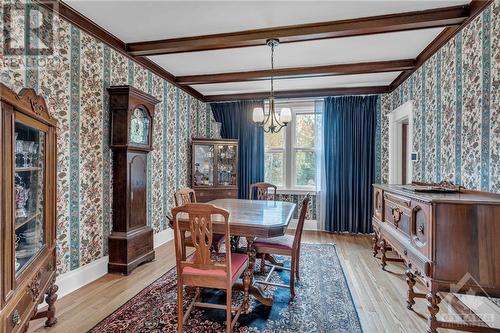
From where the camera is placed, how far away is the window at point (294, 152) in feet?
17.1

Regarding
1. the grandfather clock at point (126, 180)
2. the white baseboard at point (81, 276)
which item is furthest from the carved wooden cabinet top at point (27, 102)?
the white baseboard at point (81, 276)

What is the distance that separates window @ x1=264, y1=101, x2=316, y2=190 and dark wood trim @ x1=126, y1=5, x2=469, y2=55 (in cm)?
242

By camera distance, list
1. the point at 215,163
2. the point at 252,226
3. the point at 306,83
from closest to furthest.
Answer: the point at 252,226
the point at 306,83
the point at 215,163

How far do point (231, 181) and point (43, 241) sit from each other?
3.43 m

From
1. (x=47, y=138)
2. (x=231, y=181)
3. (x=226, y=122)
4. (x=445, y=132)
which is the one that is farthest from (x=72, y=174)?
(x=445, y=132)

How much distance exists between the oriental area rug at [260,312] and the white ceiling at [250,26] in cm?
264

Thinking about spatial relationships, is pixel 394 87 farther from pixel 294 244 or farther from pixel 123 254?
pixel 123 254

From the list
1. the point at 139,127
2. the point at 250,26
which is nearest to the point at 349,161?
the point at 250,26

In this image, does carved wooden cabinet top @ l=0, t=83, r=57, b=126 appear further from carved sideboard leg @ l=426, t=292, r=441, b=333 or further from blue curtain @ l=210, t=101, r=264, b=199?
blue curtain @ l=210, t=101, r=264, b=199

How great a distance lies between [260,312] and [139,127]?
248cm

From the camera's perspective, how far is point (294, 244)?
101 inches

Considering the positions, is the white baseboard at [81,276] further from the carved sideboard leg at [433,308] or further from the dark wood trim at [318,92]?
the dark wood trim at [318,92]

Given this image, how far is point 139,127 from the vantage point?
3.34 meters

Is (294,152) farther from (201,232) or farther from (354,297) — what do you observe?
(201,232)
